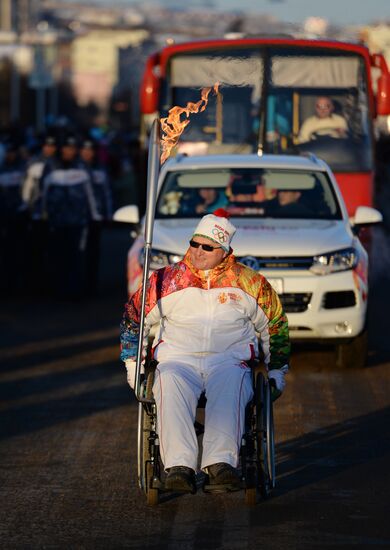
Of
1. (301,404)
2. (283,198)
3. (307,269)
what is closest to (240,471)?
(301,404)

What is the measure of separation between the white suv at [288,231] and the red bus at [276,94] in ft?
12.3

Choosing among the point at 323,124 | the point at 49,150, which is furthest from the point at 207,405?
the point at 49,150

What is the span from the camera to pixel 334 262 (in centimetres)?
1359

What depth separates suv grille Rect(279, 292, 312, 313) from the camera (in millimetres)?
13422

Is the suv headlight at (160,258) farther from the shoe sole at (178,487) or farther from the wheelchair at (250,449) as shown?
the shoe sole at (178,487)

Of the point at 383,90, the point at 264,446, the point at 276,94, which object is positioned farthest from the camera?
the point at 383,90

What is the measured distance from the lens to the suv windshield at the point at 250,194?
14.4 m

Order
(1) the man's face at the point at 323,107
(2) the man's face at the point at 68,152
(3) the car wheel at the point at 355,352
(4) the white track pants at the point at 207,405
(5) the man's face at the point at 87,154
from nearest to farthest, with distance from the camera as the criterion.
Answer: (4) the white track pants at the point at 207,405 → (3) the car wheel at the point at 355,352 → (2) the man's face at the point at 68,152 → (1) the man's face at the point at 323,107 → (5) the man's face at the point at 87,154

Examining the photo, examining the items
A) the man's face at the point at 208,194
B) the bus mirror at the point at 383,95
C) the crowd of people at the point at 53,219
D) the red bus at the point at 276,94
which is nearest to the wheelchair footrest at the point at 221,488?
the man's face at the point at 208,194

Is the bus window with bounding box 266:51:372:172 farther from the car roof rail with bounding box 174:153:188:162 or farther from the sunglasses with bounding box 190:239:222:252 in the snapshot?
the sunglasses with bounding box 190:239:222:252

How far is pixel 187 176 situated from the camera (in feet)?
48.7

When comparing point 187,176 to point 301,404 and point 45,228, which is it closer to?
point 301,404

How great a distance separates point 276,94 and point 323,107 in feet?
1.93

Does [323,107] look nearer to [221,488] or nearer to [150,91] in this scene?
[150,91]
